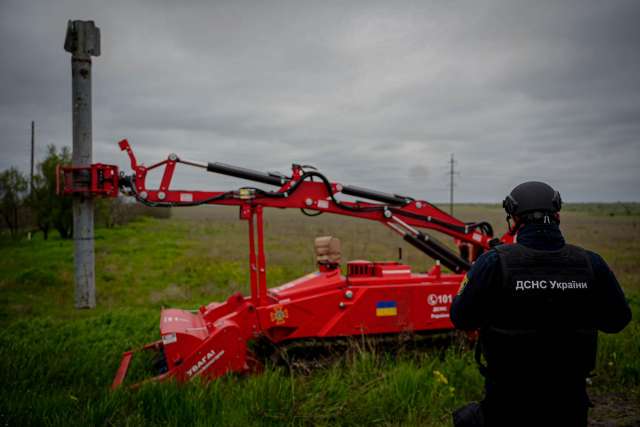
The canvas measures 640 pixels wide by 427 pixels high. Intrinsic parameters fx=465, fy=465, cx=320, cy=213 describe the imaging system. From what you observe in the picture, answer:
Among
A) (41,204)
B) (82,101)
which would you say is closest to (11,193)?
(41,204)

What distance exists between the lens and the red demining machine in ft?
17.8

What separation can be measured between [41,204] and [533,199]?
27712 mm

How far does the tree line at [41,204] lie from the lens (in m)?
24.9

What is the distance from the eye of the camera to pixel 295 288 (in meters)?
6.48

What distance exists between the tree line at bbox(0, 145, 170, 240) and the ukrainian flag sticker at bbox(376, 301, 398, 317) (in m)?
19.6

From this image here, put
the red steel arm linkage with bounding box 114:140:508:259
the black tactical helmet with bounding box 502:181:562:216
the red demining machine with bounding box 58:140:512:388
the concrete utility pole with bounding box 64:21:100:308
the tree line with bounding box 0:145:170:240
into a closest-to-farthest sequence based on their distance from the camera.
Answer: the black tactical helmet with bounding box 502:181:562:216
the red demining machine with bounding box 58:140:512:388
the red steel arm linkage with bounding box 114:140:508:259
the concrete utility pole with bounding box 64:21:100:308
the tree line with bounding box 0:145:170:240

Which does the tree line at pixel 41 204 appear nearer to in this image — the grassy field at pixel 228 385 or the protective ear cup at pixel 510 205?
the grassy field at pixel 228 385

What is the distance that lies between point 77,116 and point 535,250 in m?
7.04

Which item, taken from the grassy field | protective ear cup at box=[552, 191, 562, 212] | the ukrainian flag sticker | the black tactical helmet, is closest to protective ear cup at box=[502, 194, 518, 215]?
the black tactical helmet

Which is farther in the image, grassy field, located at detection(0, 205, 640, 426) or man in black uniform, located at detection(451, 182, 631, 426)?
grassy field, located at detection(0, 205, 640, 426)

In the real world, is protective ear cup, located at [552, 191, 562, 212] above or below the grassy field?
above

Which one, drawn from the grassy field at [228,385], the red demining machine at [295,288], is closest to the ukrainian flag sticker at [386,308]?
the red demining machine at [295,288]

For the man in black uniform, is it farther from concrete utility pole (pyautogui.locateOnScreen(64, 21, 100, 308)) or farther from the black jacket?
concrete utility pole (pyautogui.locateOnScreen(64, 21, 100, 308))

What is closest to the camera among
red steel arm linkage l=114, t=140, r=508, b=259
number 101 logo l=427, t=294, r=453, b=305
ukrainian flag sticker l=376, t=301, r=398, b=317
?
red steel arm linkage l=114, t=140, r=508, b=259
